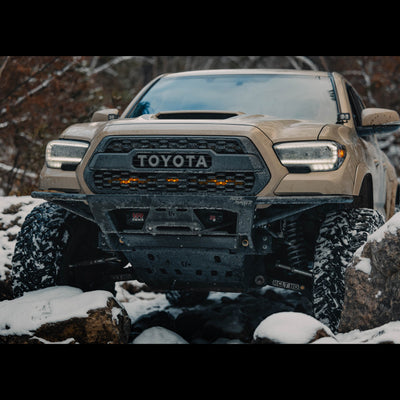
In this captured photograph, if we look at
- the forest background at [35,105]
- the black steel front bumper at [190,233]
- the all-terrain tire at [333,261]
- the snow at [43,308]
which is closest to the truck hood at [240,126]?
the black steel front bumper at [190,233]

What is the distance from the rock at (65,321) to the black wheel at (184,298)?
7.38ft

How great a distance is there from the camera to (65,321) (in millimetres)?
4609

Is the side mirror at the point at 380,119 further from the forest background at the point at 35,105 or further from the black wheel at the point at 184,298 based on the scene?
the forest background at the point at 35,105

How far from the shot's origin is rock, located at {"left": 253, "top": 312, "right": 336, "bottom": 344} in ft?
12.7

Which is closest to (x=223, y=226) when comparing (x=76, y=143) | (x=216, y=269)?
(x=216, y=269)

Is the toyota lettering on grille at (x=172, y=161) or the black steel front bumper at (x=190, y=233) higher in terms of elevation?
the toyota lettering on grille at (x=172, y=161)

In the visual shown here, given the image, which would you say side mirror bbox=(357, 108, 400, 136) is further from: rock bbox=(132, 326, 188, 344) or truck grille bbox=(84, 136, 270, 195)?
rock bbox=(132, 326, 188, 344)

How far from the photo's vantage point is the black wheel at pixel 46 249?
205 inches

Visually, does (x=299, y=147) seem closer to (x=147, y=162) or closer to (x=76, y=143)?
(x=147, y=162)

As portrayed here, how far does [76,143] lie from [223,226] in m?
1.25

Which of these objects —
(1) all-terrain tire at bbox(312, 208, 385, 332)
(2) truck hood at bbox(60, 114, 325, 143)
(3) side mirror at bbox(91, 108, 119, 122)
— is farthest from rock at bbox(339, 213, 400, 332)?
(3) side mirror at bbox(91, 108, 119, 122)

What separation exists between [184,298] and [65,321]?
8.91 feet

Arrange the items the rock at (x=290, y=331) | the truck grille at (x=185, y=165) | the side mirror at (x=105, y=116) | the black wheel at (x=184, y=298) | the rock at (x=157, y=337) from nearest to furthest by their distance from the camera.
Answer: the rock at (x=290, y=331)
the truck grille at (x=185, y=165)
the rock at (x=157, y=337)
the side mirror at (x=105, y=116)
the black wheel at (x=184, y=298)

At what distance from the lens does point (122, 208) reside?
4637 millimetres
